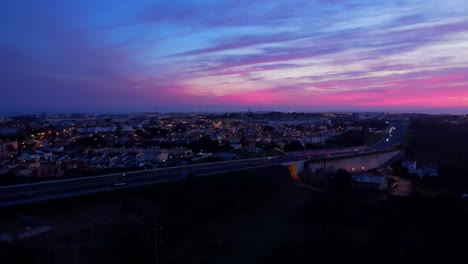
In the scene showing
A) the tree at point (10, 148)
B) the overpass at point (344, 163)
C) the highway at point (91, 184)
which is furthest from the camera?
the tree at point (10, 148)

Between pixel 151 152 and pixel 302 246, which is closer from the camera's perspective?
pixel 302 246

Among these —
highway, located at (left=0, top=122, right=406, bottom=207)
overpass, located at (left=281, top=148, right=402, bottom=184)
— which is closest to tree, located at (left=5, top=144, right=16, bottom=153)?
highway, located at (left=0, top=122, right=406, bottom=207)

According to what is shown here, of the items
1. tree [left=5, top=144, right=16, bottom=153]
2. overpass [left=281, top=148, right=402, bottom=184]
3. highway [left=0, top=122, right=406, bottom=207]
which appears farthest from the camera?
tree [left=5, top=144, right=16, bottom=153]

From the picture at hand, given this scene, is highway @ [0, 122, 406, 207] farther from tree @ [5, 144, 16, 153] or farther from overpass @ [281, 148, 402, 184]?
tree @ [5, 144, 16, 153]

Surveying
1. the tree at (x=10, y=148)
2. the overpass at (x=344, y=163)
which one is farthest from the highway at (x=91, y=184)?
the tree at (x=10, y=148)

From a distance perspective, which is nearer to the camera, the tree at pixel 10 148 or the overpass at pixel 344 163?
the overpass at pixel 344 163

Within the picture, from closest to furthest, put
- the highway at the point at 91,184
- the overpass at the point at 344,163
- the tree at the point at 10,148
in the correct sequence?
the highway at the point at 91,184 → the overpass at the point at 344,163 → the tree at the point at 10,148

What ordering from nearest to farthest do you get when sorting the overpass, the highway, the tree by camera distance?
1. the highway
2. the overpass
3. the tree

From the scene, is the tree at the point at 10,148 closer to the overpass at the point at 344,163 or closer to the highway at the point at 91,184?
the highway at the point at 91,184

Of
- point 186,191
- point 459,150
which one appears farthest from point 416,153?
point 186,191

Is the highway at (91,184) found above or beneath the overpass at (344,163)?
above

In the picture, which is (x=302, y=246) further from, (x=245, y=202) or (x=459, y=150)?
(x=459, y=150)
